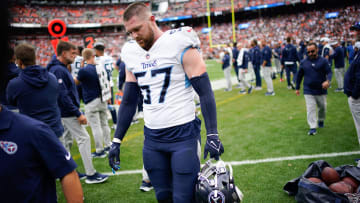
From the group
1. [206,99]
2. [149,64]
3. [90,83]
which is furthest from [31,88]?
[206,99]

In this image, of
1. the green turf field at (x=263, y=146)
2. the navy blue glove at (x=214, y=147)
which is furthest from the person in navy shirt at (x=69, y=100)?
the navy blue glove at (x=214, y=147)

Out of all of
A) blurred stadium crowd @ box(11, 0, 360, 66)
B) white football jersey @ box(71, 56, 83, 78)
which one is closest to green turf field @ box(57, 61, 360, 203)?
white football jersey @ box(71, 56, 83, 78)

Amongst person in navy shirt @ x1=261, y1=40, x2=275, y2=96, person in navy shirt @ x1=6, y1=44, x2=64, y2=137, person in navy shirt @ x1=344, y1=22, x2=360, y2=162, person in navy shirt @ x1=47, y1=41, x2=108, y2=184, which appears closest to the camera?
person in navy shirt @ x1=6, y1=44, x2=64, y2=137

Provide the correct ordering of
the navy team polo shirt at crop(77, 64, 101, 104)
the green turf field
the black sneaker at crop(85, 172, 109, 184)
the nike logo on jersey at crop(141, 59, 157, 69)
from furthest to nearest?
the navy team polo shirt at crop(77, 64, 101, 104) < the black sneaker at crop(85, 172, 109, 184) < the green turf field < the nike logo on jersey at crop(141, 59, 157, 69)

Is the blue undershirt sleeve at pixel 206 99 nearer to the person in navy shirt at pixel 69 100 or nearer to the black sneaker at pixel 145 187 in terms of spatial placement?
the black sneaker at pixel 145 187

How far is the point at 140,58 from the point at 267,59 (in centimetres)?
1034

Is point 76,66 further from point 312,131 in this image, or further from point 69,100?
point 312,131

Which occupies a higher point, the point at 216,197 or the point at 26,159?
the point at 26,159

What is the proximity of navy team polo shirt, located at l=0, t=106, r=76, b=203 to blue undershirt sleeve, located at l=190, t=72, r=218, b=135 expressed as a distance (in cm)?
130

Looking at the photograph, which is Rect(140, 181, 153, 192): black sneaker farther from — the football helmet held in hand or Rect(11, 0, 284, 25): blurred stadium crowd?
Rect(11, 0, 284, 25): blurred stadium crowd

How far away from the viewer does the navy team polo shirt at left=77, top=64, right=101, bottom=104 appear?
5.73 m

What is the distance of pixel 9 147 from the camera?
1354 millimetres

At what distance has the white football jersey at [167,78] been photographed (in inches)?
96.6

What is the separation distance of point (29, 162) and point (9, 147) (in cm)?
12
